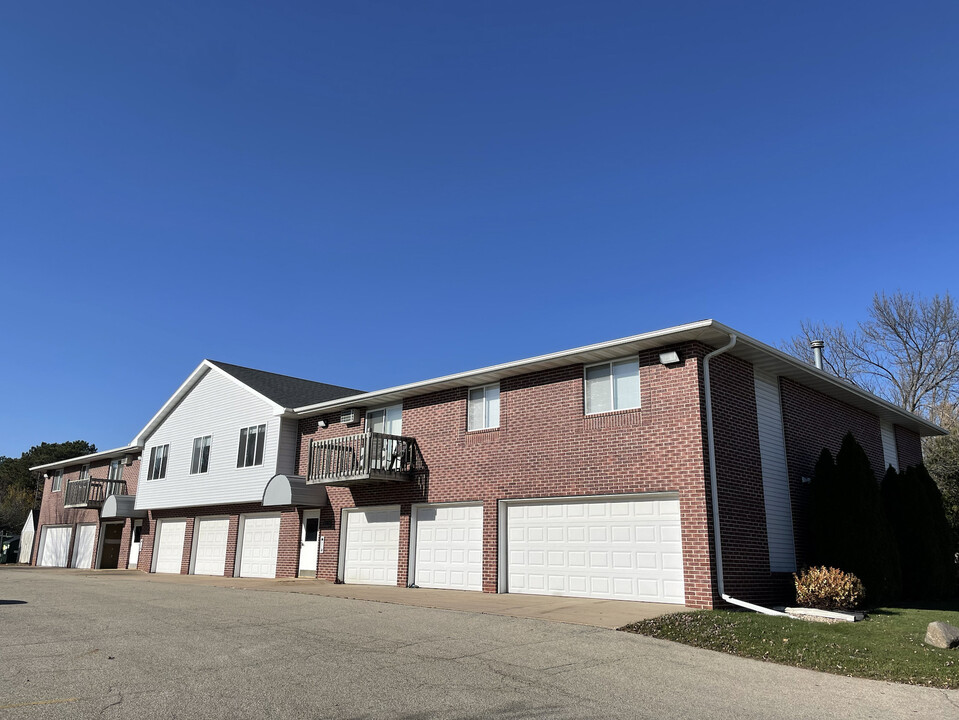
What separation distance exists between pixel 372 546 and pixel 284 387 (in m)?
9.03

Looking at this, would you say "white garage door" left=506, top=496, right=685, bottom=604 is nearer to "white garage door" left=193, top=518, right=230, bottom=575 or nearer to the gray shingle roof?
the gray shingle roof

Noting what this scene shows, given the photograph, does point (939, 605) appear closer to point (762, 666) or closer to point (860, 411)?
point (860, 411)

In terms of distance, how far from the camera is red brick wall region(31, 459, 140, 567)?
103 feet

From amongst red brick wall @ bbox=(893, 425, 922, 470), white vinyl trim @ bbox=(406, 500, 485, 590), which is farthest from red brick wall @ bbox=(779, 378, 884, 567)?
white vinyl trim @ bbox=(406, 500, 485, 590)

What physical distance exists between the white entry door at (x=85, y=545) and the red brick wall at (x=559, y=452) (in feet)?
63.4

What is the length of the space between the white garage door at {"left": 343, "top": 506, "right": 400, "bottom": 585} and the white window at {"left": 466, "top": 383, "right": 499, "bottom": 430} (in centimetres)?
346

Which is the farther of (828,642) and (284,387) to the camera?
(284,387)

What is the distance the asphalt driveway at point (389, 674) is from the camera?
20.7ft

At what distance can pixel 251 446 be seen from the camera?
23.8m

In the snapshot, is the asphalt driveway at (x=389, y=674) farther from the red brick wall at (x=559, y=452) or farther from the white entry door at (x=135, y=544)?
the white entry door at (x=135, y=544)

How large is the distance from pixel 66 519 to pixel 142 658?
3356cm

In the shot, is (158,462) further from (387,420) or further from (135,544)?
(387,420)

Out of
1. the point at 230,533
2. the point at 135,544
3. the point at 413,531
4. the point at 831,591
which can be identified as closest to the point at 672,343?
the point at 831,591

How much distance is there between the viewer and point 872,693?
7.41 meters
